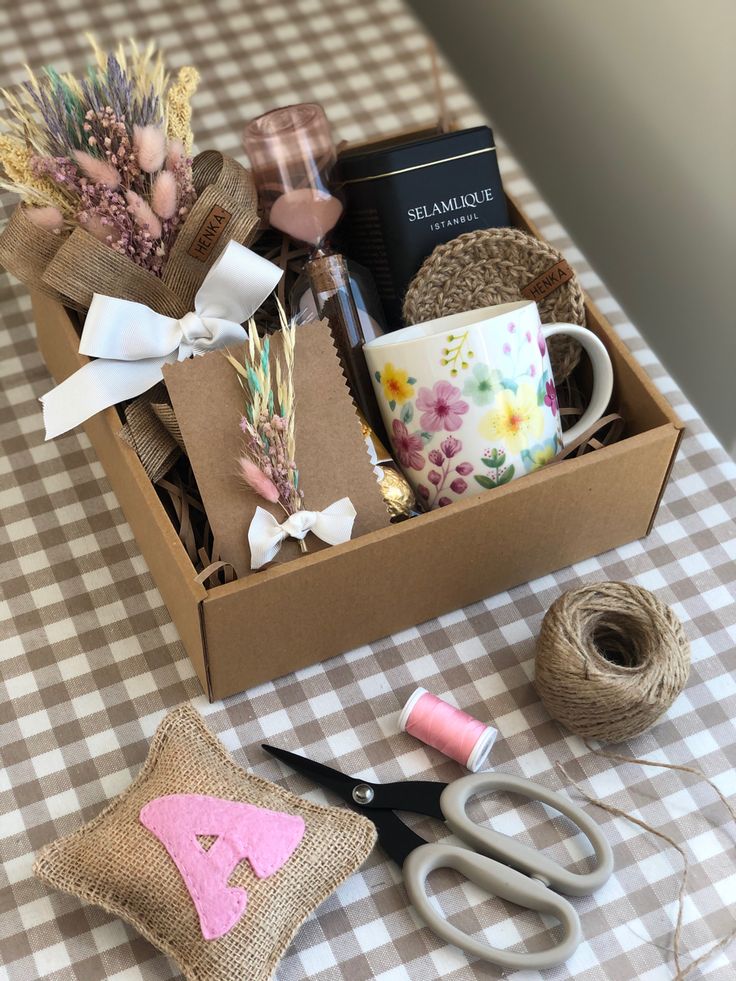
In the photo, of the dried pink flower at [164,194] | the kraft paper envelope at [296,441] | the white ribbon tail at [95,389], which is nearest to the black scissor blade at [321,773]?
the kraft paper envelope at [296,441]

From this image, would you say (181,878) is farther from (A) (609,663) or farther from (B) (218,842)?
(A) (609,663)

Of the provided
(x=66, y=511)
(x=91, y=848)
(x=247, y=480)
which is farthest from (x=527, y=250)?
(x=91, y=848)

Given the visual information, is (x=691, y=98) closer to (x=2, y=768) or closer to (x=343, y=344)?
(x=343, y=344)

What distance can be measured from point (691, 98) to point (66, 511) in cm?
66

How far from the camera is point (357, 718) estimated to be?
73cm

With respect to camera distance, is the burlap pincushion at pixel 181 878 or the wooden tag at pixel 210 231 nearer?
the burlap pincushion at pixel 181 878

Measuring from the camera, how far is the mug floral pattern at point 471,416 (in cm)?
72

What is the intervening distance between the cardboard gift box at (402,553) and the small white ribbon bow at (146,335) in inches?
0.8

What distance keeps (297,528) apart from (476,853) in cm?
21

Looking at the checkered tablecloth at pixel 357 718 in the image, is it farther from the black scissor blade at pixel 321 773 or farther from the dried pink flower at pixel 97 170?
the dried pink flower at pixel 97 170

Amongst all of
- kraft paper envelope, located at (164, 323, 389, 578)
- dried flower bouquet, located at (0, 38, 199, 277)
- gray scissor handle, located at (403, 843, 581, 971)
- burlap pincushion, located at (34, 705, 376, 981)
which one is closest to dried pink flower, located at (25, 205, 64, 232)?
dried flower bouquet, located at (0, 38, 199, 277)

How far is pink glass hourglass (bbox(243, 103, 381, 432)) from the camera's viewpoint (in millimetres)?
805

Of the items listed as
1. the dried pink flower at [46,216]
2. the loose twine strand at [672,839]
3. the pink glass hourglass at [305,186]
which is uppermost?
the dried pink flower at [46,216]

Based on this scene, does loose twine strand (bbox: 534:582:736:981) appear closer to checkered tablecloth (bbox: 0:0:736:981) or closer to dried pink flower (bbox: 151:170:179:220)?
checkered tablecloth (bbox: 0:0:736:981)
